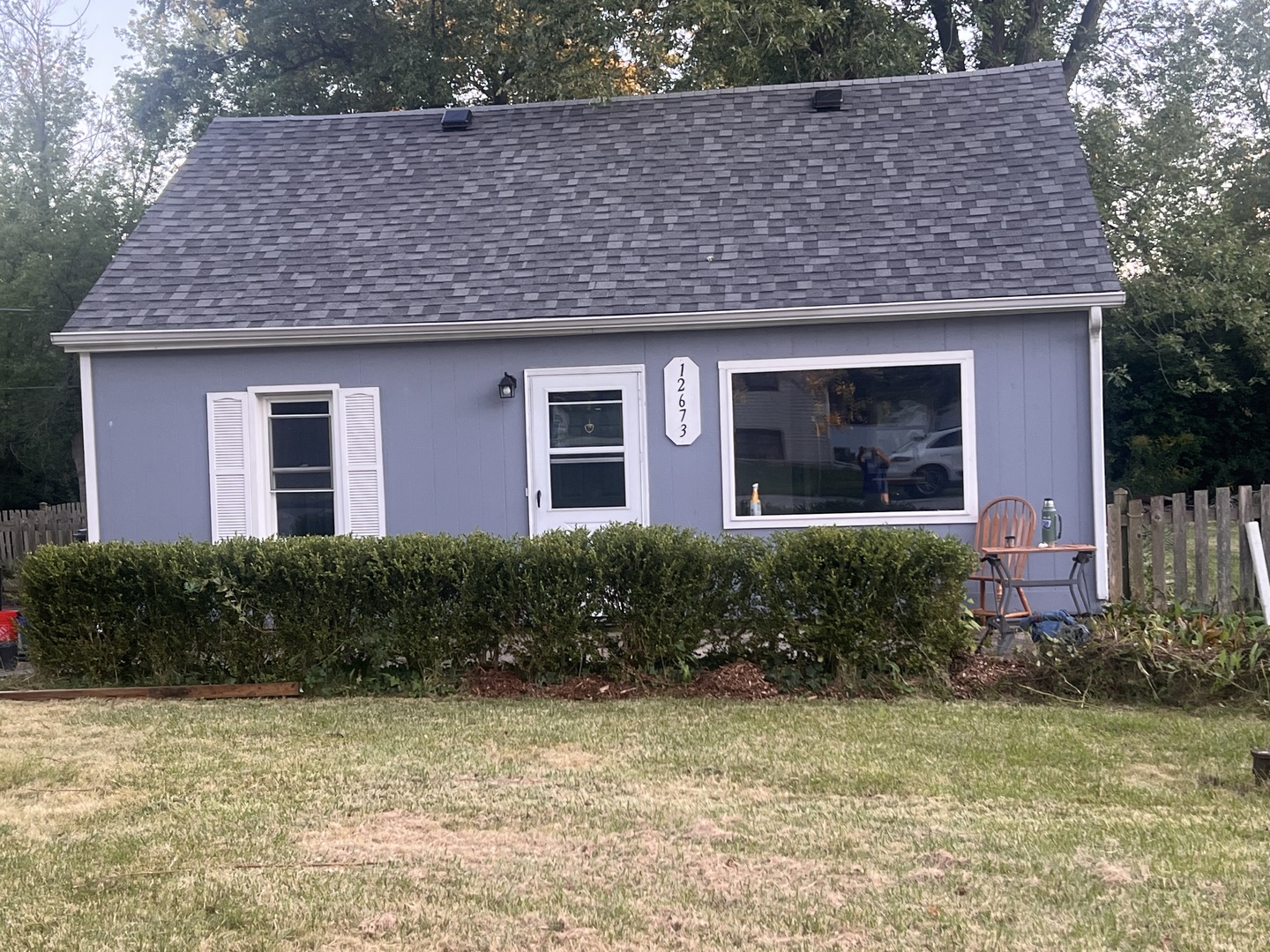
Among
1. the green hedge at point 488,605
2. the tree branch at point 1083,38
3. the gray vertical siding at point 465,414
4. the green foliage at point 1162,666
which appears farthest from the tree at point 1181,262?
the green hedge at point 488,605

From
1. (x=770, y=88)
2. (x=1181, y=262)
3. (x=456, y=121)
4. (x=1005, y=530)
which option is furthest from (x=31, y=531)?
(x=1181, y=262)

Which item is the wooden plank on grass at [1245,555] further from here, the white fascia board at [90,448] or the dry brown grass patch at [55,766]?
the white fascia board at [90,448]

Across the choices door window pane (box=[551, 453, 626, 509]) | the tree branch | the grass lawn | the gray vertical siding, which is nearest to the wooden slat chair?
the gray vertical siding

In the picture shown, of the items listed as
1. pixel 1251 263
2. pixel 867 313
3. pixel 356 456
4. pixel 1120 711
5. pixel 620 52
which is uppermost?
pixel 620 52

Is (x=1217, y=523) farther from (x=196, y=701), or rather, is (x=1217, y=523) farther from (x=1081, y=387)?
(x=196, y=701)

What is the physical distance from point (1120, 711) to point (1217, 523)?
12.2 ft

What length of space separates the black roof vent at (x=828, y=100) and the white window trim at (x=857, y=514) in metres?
3.76

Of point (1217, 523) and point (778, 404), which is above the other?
point (778, 404)

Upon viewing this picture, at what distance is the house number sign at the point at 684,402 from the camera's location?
988 centimetres

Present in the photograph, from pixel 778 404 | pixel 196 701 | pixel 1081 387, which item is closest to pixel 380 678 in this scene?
pixel 196 701

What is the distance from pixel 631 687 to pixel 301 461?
13.9 feet

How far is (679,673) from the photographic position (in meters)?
7.55

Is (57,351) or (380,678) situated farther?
(57,351)

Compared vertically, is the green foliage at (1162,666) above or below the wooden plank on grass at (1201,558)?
below
